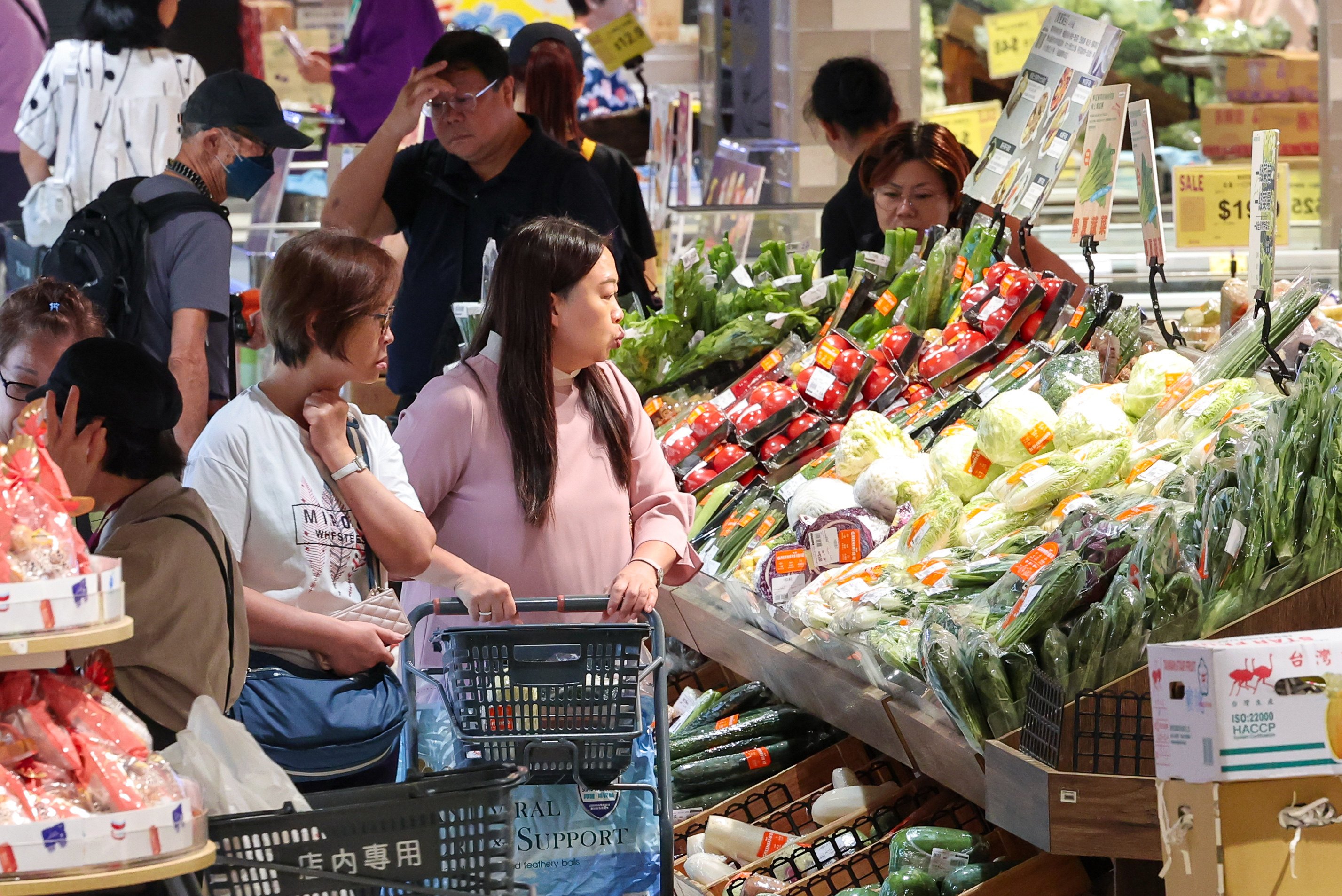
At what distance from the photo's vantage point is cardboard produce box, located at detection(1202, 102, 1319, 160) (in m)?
7.72

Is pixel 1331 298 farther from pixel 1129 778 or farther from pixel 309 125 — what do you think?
pixel 309 125

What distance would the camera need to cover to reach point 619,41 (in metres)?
7.40

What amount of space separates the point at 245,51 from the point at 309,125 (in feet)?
2.93

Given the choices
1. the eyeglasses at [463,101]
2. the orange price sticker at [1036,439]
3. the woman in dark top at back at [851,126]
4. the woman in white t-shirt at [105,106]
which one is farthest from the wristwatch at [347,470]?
the woman in white t-shirt at [105,106]

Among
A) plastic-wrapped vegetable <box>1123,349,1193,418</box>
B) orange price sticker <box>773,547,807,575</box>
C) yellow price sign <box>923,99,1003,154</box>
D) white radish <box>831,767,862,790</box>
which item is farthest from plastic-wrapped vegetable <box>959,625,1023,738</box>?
yellow price sign <box>923,99,1003,154</box>

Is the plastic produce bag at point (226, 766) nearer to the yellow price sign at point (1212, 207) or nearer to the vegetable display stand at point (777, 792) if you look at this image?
the vegetable display stand at point (777, 792)

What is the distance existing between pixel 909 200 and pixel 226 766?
3842 mm

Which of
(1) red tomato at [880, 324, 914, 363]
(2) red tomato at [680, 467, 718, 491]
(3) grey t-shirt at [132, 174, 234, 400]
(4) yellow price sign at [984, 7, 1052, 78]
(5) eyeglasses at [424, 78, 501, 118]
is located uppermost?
(4) yellow price sign at [984, 7, 1052, 78]

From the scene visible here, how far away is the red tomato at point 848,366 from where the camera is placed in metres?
4.81

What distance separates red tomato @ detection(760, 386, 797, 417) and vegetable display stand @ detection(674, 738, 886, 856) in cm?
130

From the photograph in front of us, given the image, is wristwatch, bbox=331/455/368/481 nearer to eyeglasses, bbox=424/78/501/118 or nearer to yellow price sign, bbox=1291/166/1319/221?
eyeglasses, bbox=424/78/501/118

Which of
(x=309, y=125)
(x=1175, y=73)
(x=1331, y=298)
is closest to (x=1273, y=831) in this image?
(x=1331, y=298)

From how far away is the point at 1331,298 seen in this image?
4.39m

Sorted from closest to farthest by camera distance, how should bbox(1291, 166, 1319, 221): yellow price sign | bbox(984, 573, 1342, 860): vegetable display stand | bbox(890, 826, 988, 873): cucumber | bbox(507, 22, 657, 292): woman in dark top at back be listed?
bbox(984, 573, 1342, 860): vegetable display stand, bbox(890, 826, 988, 873): cucumber, bbox(507, 22, 657, 292): woman in dark top at back, bbox(1291, 166, 1319, 221): yellow price sign
